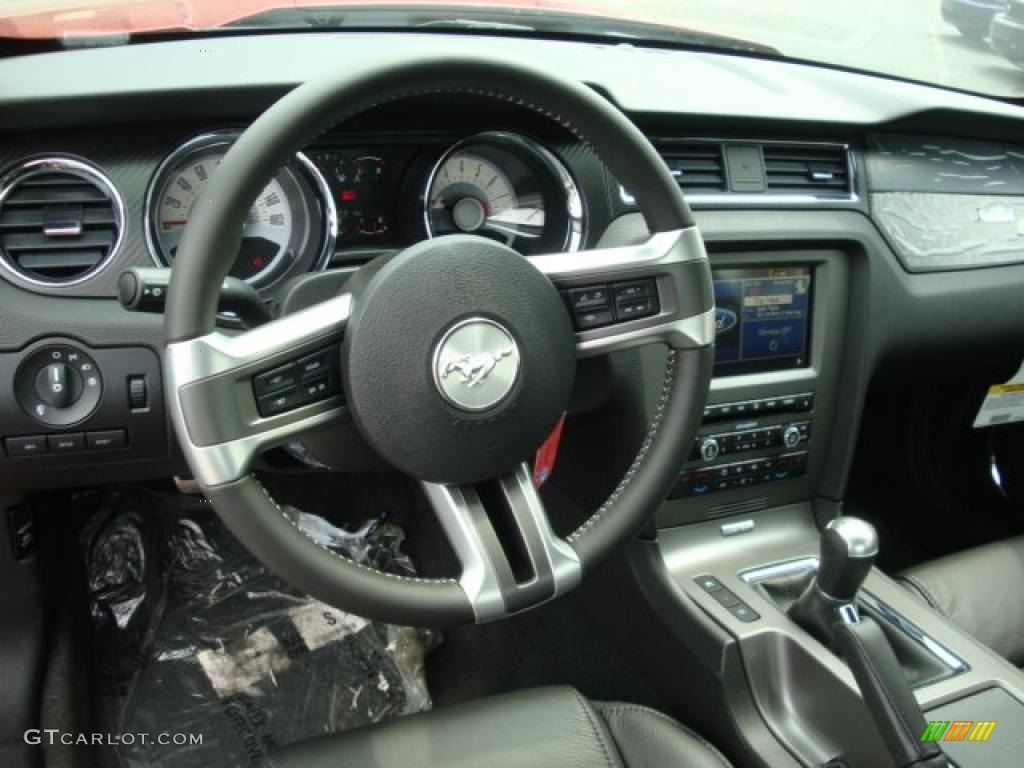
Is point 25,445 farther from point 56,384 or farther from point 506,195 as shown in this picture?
point 506,195

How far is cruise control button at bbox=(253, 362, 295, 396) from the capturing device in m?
0.80

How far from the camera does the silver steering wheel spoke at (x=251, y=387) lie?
Result: 2.53ft

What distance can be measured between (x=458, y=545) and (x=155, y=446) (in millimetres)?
536

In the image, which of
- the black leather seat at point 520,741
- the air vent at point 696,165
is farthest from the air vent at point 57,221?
the air vent at point 696,165

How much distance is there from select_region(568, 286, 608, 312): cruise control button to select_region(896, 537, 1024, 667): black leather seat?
872 mm

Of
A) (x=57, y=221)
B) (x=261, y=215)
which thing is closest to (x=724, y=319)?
(x=261, y=215)

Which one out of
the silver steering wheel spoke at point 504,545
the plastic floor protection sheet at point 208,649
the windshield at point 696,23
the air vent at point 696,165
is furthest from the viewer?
the plastic floor protection sheet at point 208,649

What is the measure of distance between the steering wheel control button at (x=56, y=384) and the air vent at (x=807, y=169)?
1.03 meters

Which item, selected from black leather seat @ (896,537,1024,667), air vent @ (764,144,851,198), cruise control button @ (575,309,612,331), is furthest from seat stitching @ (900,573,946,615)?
cruise control button @ (575,309,612,331)

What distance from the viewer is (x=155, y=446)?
122 centimetres

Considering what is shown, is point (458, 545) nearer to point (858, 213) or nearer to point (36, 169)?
point (36, 169)

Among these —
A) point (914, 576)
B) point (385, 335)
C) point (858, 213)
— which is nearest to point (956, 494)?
point (914, 576)

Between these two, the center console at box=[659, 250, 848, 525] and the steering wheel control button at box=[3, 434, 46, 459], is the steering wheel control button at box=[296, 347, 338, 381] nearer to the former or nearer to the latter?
the steering wheel control button at box=[3, 434, 46, 459]

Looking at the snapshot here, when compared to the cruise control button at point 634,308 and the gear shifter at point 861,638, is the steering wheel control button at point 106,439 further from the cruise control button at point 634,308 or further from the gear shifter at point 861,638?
the gear shifter at point 861,638
